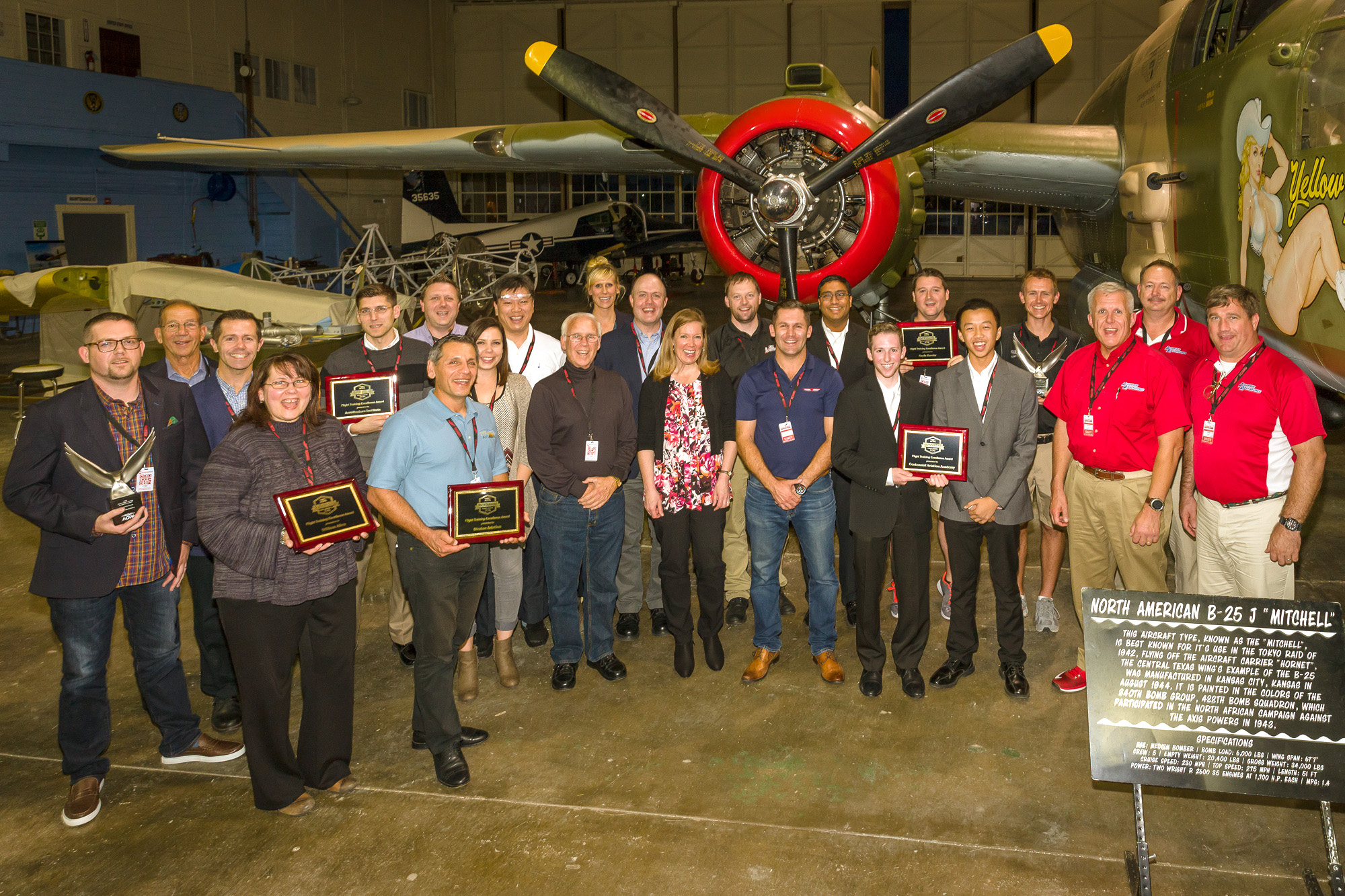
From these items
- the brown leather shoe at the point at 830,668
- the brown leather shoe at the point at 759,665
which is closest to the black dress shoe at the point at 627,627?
the brown leather shoe at the point at 759,665

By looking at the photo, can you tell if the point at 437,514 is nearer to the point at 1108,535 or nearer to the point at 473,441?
the point at 473,441

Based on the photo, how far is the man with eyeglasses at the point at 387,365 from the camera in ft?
15.3

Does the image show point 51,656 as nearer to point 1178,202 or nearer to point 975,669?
point 975,669

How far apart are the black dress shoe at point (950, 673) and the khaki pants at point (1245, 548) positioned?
119 centimetres

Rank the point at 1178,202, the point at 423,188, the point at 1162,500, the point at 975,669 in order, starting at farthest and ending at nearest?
the point at 423,188 → the point at 1178,202 → the point at 975,669 → the point at 1162,500

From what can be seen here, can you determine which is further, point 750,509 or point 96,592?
point 750,509

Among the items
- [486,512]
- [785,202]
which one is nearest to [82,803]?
[486,512]

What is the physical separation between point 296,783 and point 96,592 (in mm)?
1047

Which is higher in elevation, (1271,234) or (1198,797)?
(1271,234)

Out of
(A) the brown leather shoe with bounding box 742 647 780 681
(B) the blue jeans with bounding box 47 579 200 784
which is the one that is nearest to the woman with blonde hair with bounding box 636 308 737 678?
(A) the brown leather shoe with bounding box 742 647 780 681

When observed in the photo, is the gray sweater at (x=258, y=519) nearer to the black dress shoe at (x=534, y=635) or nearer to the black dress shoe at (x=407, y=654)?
the black dress shoe at (x=407, y=654)

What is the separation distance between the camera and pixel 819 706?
4.30 m

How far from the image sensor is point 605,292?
496 centimetres

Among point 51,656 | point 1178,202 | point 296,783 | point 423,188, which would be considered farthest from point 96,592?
point 423,188
